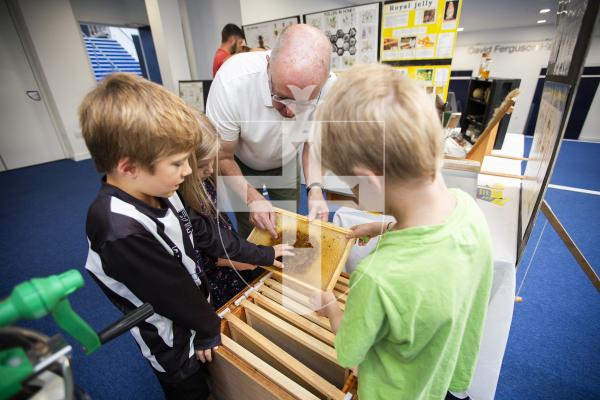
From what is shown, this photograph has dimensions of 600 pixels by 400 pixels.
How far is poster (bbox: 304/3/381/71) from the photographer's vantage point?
256cm

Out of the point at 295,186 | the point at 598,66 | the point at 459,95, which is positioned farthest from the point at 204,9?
the point at 598,66

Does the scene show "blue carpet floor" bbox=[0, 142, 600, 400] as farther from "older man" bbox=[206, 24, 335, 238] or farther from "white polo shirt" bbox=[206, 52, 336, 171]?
"white polo shirt" bbox=[206, 52, 336, 171]

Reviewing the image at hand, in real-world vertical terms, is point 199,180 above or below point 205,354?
above

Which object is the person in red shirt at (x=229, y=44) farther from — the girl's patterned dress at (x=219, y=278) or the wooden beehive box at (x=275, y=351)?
the wooden beehive box at (x=275, y=351)

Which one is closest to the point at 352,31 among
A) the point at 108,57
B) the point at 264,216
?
the point at 264,216

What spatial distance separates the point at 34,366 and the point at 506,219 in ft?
5.50

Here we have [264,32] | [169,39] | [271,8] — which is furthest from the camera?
[271,8]

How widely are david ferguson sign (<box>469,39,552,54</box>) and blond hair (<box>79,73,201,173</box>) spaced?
9.57 meters

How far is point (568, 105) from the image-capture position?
2.69ft

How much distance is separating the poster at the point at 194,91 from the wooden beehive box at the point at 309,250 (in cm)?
343

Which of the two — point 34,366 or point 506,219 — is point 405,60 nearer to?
point 506,219

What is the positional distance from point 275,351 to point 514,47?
396 inches

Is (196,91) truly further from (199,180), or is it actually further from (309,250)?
(309,250)

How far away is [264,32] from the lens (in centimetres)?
362
